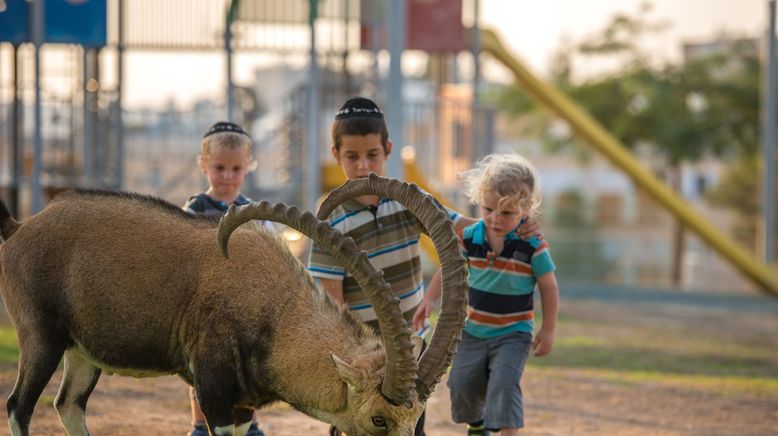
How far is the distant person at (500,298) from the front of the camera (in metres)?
7.08

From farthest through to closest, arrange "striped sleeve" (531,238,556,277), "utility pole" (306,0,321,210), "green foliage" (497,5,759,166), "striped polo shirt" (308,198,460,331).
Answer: "green foliage" (497,5,759,166)
"utility pole" (306,0,321,210)
"striped sleeve" (531,238,556,277)
"striped polo shirt" (308,198,460,331)

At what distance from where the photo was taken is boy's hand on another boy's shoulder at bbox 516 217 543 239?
720 centimetres

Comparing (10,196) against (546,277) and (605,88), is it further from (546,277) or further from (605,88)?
(605,88)

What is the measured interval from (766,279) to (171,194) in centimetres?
1293

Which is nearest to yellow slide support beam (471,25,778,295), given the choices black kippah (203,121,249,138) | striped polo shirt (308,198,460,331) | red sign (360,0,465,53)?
red sign (360,0,465,53)

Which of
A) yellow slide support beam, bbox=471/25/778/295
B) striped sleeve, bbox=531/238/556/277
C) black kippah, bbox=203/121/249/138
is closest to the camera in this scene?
striped sleeve, bbox=531/238/556/277

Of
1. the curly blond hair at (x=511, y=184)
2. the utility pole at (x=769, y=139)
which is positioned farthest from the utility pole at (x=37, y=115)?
the utility pole at (x=769, y=139)

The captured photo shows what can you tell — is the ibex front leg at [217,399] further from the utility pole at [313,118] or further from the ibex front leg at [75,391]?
the utility pole at [313,118]

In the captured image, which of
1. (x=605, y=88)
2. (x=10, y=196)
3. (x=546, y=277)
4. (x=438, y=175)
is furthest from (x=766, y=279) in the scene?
(x=546, y=277)

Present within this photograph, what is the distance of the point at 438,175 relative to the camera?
24016mm

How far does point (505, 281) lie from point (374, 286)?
165 centimetres

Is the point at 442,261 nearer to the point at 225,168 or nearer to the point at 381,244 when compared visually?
the point at 381,244

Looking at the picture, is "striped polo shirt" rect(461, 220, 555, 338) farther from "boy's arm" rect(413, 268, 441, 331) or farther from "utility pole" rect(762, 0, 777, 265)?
"utility pole" rect(762, 0, 777, 265)

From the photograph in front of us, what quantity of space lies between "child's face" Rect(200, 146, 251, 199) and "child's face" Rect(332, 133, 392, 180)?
1161mm
